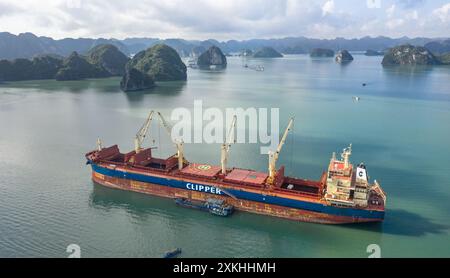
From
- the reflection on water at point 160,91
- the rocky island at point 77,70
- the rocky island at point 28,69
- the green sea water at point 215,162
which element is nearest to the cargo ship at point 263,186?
the green sea water at point 215,162

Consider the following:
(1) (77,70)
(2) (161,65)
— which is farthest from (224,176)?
(1) (77,70)

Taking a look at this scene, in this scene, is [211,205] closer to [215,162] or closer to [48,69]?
[215,162]

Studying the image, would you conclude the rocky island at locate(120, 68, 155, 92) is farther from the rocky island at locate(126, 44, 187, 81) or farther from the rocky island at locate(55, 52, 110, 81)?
the rocky island at locate(55, 52, 110, 81)

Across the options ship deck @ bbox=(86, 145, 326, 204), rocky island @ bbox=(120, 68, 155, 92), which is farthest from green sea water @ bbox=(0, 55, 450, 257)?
rocky island @ bbox=(120, 68, 155, 92)

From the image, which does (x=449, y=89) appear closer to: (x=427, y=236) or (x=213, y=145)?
(x=213, y=145)

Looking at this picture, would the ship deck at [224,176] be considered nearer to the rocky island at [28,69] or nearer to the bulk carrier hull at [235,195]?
the bulk carrier hull at [235,195]

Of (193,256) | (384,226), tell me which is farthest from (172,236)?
(384,226)
